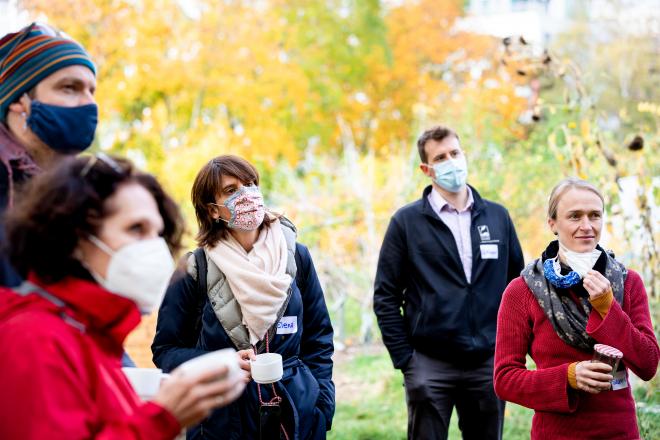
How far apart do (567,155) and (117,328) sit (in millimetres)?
4720

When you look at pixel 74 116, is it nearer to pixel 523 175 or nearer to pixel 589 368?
pixel 589 368

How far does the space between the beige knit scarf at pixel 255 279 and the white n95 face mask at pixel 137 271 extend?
1405 millimetres

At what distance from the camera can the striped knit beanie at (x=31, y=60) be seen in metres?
2.61

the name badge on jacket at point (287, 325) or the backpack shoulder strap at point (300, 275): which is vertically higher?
the backpack shoulder strap at point (300, 275)

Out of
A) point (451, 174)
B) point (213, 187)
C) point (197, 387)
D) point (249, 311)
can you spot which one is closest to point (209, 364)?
point (197, 387)

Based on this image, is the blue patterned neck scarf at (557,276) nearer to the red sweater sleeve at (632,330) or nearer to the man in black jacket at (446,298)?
the red sweater sleeve at (632,330)

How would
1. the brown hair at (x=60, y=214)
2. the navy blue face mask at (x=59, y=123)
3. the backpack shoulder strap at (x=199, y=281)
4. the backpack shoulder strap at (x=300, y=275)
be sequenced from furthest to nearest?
the backpack shoulder strap at (x=300, y=275)
the backpack shoulder strap at (x=199, y=281)
the navy blue face mask at (x=59, y=123)
the brown hair at (x=60, y=214)

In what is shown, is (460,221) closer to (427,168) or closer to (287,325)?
(427,168)

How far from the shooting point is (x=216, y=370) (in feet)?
6.36

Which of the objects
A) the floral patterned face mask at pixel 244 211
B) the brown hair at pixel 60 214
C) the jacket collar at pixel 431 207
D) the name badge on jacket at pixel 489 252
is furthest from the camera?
the jacket collar at pixel 431 207

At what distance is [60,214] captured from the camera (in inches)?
74.7

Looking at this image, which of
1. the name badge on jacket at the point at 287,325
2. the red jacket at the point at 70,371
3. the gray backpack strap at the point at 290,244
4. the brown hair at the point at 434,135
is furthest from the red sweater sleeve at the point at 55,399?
the brown hair at the point at 434,135

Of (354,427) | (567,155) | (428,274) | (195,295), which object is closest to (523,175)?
(567,155)

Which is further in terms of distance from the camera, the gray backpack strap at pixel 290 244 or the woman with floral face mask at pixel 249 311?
the gray backpack strap at pixel 290 244
